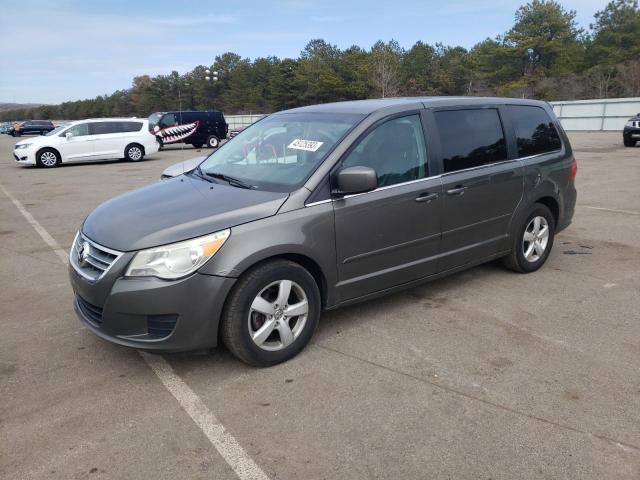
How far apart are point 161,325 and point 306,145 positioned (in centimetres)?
168

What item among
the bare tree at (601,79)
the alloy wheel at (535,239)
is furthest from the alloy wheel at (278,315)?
the bare tree at (601,79)

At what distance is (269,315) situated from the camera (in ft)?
11.3

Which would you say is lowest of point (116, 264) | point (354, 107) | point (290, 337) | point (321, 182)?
point (290, 337)

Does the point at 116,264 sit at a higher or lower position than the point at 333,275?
higher

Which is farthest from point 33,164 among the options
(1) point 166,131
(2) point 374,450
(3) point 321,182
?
(2) point 374,450

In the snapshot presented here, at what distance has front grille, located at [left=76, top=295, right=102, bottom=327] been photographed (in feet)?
11.0

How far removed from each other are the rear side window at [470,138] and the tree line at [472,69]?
4663cm

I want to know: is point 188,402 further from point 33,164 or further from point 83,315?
point 33,164

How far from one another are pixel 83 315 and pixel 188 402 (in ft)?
3.36

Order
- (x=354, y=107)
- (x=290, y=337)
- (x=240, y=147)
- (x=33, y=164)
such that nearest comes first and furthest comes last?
1. (x=290, y=337)
2. (x=354, y=107)
3. (x=240, y=147)
4. (x=33, y=164)

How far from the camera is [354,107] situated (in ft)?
14.0

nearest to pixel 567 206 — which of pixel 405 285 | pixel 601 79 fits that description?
pixel 405 285

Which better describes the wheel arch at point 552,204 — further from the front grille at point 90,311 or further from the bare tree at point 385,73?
the bare tree at point 385,73

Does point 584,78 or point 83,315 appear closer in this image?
point 83,315
